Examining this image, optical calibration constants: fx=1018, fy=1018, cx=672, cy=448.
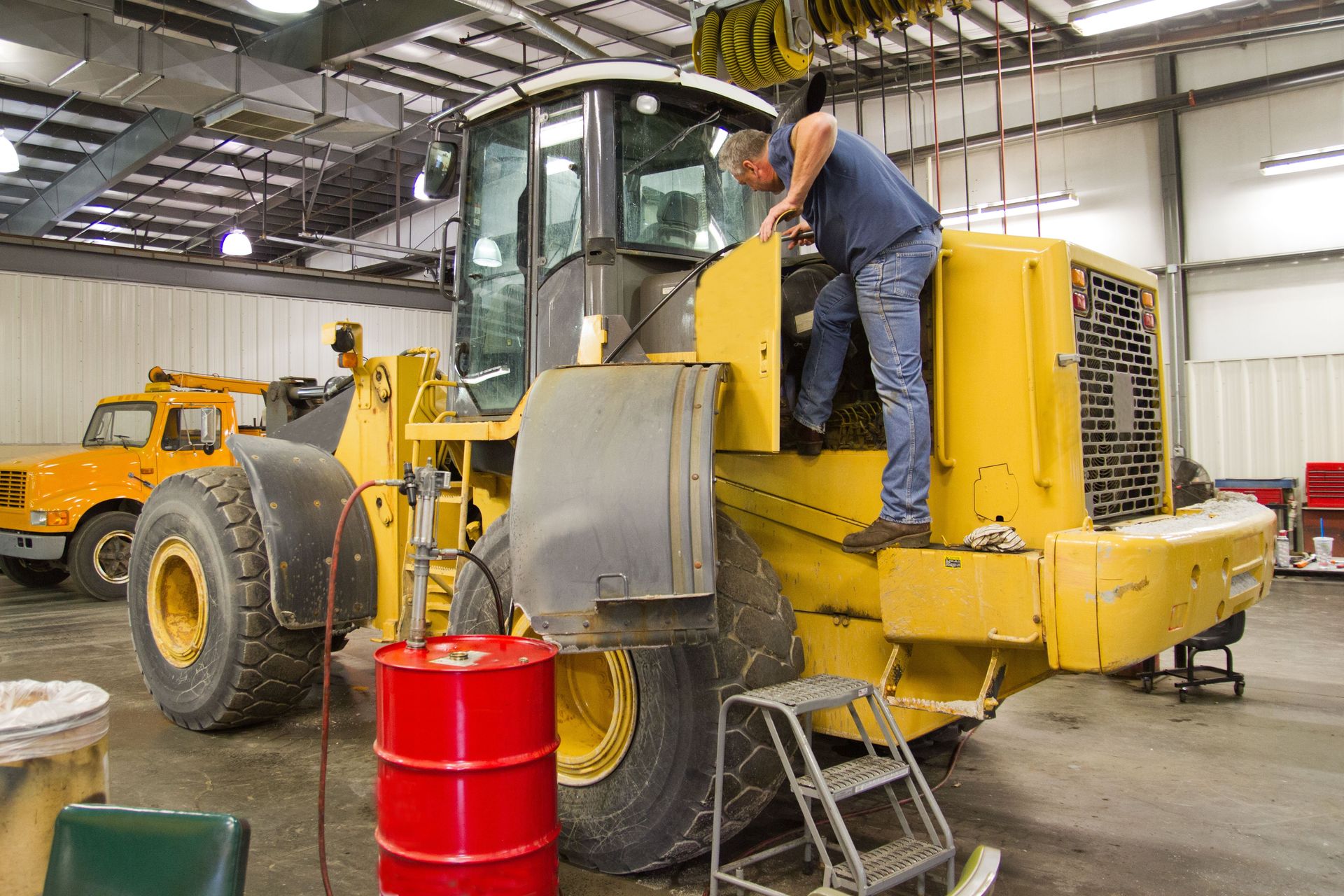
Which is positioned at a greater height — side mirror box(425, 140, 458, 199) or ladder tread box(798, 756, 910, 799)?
side mirror box(425, 140, 458, 199)

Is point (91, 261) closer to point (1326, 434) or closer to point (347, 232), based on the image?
point (347, 232)

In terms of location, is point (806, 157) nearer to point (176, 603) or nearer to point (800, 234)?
point (800, 234)

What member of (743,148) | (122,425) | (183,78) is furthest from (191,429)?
(743,148)

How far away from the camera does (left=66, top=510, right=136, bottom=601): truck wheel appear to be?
1049 cm

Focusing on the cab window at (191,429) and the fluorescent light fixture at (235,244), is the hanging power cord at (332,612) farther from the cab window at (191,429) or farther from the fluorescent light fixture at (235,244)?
the fluorescent light fixture at (235,244)

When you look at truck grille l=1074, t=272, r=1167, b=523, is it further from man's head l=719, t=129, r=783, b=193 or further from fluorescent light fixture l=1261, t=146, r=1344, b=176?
fluorescent light fixture l=1261, t=146, r=1344, b=176

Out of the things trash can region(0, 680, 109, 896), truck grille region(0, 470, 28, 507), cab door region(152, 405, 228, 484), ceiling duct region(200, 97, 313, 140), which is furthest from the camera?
cab door region(152, 405, 228, 484)

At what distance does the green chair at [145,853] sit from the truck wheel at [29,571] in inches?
428

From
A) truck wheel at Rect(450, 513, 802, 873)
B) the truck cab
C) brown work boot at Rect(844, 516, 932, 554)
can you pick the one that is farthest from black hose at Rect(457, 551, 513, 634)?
the truck cab

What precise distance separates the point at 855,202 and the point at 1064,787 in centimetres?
262

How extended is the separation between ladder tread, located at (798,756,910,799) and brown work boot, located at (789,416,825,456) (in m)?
1.01

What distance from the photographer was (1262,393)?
12414mm

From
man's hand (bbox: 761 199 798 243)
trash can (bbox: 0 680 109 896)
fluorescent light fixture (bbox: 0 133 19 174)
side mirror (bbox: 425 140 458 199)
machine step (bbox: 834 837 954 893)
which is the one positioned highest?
fluorescent light fixture (bbox: 0 133 19 174)

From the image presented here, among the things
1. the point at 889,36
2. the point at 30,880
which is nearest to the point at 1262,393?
the point at 889,36
